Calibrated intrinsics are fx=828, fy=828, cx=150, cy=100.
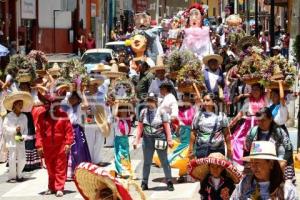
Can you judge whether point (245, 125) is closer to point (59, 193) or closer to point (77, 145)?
point (77, 145)

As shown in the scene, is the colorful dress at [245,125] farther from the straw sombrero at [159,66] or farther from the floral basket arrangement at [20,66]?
the floral basket arrangement at [20,66]

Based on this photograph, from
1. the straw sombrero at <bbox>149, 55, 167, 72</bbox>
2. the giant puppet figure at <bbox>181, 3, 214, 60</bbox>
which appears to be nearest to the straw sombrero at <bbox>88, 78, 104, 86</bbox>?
the straw sombrero at <bbox>149, 55, 167, 72</bbox>

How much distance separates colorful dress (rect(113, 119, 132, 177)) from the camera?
13477 mm

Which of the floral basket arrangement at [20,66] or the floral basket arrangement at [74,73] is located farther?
the floral basket arrangement at [20,66]

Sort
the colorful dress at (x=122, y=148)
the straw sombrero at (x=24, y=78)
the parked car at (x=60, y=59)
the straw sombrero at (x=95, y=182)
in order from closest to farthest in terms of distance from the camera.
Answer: the straw sombrero at (x=95, y=182) < the colorful dress at (x=122, y=148) < the straw sombrero at (x=24, y=78) < the parked car at (x=60, y=59)

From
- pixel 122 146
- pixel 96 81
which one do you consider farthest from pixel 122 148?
pixel 96 81

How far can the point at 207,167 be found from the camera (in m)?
7.89

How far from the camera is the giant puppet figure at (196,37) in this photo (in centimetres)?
2089

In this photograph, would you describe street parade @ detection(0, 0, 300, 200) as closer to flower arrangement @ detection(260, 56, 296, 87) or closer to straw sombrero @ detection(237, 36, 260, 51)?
flower arrangement @ detection(260, 56, 296, 87)

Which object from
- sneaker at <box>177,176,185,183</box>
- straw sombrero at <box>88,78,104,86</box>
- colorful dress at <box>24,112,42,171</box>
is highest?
straw sombrero at <box>88,78,104,86</box>

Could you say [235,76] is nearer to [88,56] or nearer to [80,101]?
[80,101]

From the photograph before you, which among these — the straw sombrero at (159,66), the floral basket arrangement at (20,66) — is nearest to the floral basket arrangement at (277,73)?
the straw sombrero at (159,66)

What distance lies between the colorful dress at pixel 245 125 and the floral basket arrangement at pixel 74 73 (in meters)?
3.16

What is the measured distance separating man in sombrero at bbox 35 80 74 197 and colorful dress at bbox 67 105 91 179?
1094mm
